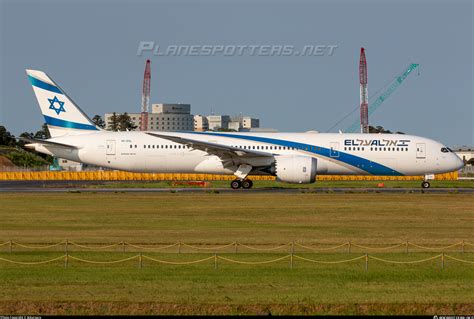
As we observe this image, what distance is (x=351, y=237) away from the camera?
3384cm

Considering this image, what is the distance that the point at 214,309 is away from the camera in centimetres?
2080

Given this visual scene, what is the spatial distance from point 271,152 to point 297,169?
4.38 m

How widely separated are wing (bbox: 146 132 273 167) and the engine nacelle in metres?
2.02

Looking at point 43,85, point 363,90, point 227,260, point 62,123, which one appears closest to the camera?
Answer: point 227,260

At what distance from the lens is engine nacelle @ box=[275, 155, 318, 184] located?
58094 mm

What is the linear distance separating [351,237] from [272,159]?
2675cm

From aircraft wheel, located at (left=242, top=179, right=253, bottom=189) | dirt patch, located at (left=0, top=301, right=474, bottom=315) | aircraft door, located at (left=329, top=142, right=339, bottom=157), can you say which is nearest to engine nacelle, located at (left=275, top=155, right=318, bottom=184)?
aircraft door, located at (left=329, top=142, right=339, bottom=157)

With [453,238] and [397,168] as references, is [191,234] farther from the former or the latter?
[397,168]

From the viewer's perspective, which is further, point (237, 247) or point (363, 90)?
point (363, 90)

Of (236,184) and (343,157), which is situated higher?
(343,157)

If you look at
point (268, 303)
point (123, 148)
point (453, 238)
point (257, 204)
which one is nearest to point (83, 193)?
point (123, 148)

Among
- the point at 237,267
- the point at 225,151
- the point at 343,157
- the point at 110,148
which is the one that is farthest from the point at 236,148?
the point at 237,267

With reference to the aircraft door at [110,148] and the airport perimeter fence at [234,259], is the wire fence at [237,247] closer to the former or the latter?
the airport perimeter fence at [234,259]

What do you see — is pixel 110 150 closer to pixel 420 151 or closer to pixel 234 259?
pixel 420 151
